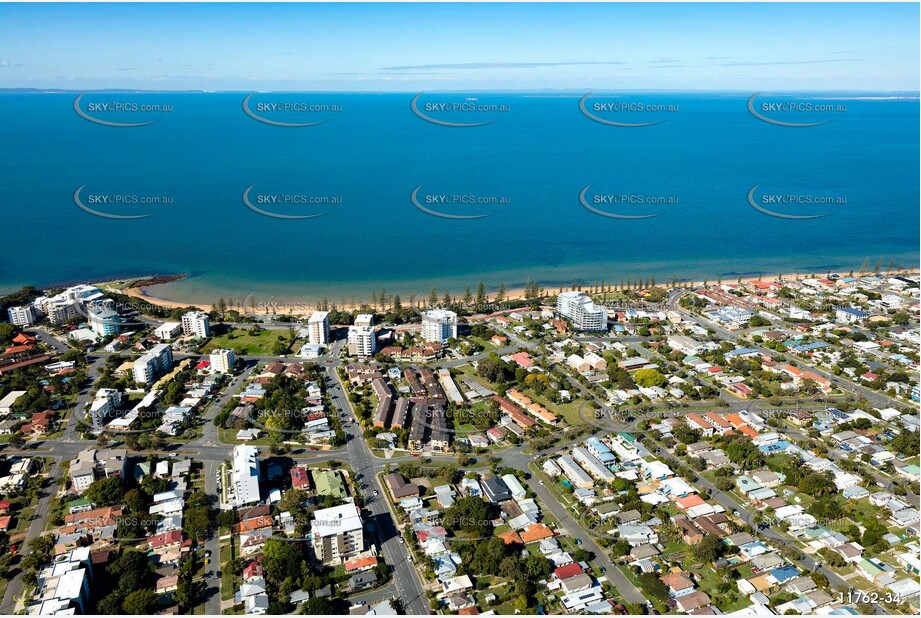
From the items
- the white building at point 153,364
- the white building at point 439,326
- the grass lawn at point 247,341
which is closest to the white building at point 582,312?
the white building at point 439,326

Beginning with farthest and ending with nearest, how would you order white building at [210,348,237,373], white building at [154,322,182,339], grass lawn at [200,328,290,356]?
white building at [154,322,182,339] → grass lawn at [200,328,290,356] → white building at [210,348,237,373]

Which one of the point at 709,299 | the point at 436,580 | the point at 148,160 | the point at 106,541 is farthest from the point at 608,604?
the point at 148,160

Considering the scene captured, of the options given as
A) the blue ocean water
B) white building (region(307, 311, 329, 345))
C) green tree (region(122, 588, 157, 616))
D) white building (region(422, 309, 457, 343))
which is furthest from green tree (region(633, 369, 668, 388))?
green tree (region(122, 588, 157, 616))

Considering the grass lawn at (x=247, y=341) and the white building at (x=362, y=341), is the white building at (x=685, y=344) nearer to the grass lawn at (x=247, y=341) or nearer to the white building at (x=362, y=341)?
the white building at (x=362, y=341)

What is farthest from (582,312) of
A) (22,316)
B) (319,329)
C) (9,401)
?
(22,316)

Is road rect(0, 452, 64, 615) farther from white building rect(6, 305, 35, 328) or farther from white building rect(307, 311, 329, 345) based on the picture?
white building rect(6, 305, 35, 328)

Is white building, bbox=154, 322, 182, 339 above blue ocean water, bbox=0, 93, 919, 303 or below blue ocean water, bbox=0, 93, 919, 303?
below
